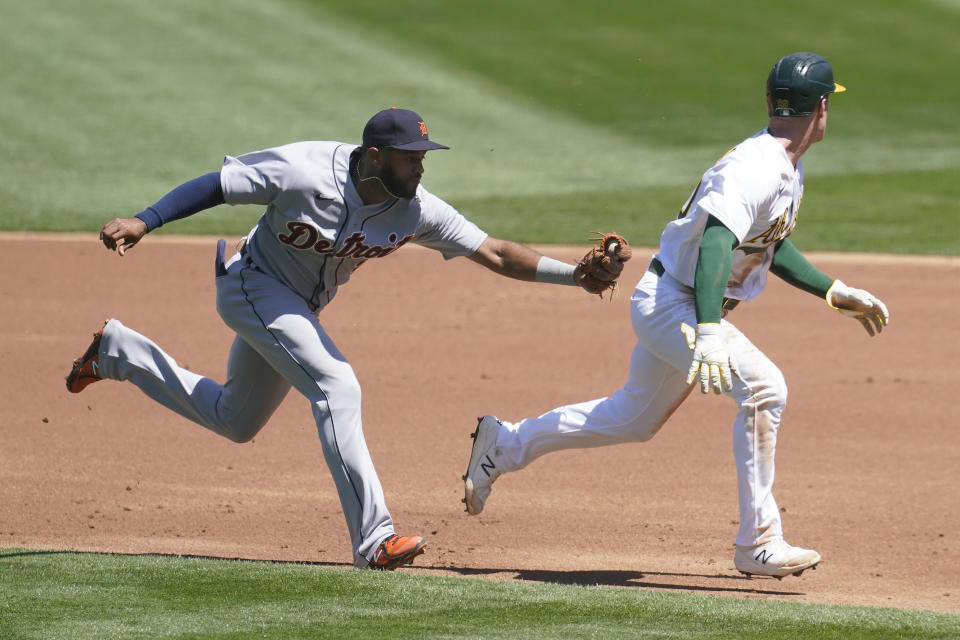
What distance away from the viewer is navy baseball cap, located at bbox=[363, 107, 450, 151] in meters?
5.35


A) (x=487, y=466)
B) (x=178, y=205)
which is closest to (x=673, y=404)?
(x=487, y=466)

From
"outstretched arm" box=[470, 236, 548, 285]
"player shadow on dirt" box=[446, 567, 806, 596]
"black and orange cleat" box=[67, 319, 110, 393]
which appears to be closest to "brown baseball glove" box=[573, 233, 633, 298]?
"outstretched arm" box=[470, 236, 548, 285]

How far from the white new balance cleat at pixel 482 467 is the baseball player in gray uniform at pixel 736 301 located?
0.43 metres

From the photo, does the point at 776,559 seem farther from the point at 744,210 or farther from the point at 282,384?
the point at 282,384

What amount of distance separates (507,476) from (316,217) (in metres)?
2.61

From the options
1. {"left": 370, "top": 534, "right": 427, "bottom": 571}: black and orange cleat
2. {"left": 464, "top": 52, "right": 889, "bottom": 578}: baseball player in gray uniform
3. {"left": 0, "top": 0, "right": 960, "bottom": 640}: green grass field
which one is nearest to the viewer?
{"left": 464, "top": 52, "right": 889, "bottom": 578}: baseball player in gray uniform

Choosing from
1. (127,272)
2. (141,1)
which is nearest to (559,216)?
(127,272)

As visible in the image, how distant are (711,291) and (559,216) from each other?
12.1 metres

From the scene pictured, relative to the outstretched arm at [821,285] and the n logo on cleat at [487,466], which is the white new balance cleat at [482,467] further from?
the outstretched arm at [821,285]

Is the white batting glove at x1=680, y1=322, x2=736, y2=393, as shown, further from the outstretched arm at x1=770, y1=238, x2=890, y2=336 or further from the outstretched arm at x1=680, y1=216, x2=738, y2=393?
the outstretched arm at x1=770, y1=238, x2=890, y2=336

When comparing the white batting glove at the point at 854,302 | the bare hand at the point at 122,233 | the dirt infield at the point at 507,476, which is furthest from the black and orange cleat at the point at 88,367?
the white batting glove at the point at 854,302

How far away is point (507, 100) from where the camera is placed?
84.2ft

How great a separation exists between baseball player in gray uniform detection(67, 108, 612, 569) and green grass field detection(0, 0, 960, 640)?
4.53ft

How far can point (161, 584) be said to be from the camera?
4.99 metres
